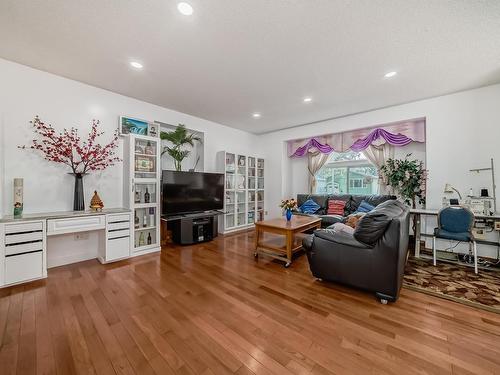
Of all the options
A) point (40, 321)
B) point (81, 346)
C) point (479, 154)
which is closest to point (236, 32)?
point (81, 346)

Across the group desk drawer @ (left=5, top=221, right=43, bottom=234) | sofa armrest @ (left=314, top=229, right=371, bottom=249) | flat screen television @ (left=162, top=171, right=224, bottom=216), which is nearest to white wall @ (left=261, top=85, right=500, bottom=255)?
sofa armrest @ (left=314, top=229, right=371, bottom=249)

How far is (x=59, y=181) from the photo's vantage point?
3078 mm

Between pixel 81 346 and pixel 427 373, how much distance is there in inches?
89.7

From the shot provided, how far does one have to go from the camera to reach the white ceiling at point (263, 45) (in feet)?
6.18

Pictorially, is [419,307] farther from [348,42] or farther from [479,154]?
[479,154]

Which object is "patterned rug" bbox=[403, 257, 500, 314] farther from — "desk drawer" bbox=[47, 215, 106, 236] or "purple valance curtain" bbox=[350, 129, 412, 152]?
"desk drawer" bbox=[47, 215, 106, 236]

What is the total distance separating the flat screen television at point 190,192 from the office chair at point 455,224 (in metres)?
3.83

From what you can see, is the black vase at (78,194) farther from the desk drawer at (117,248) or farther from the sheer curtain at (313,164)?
the sheer curtain at (313,164)

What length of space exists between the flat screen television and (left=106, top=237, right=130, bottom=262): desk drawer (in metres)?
0.81

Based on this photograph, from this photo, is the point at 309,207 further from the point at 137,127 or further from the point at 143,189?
the point at 137,127

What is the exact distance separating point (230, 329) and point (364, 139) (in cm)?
456

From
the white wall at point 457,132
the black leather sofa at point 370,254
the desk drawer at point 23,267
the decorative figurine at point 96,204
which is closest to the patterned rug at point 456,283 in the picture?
the black leather sofa at point 370,254

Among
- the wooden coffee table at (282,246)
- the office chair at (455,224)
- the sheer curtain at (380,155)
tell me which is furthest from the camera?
the sheer curtain at (380,155)

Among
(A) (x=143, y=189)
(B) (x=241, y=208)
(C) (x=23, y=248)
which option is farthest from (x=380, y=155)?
(C) (x=23, y=248)
